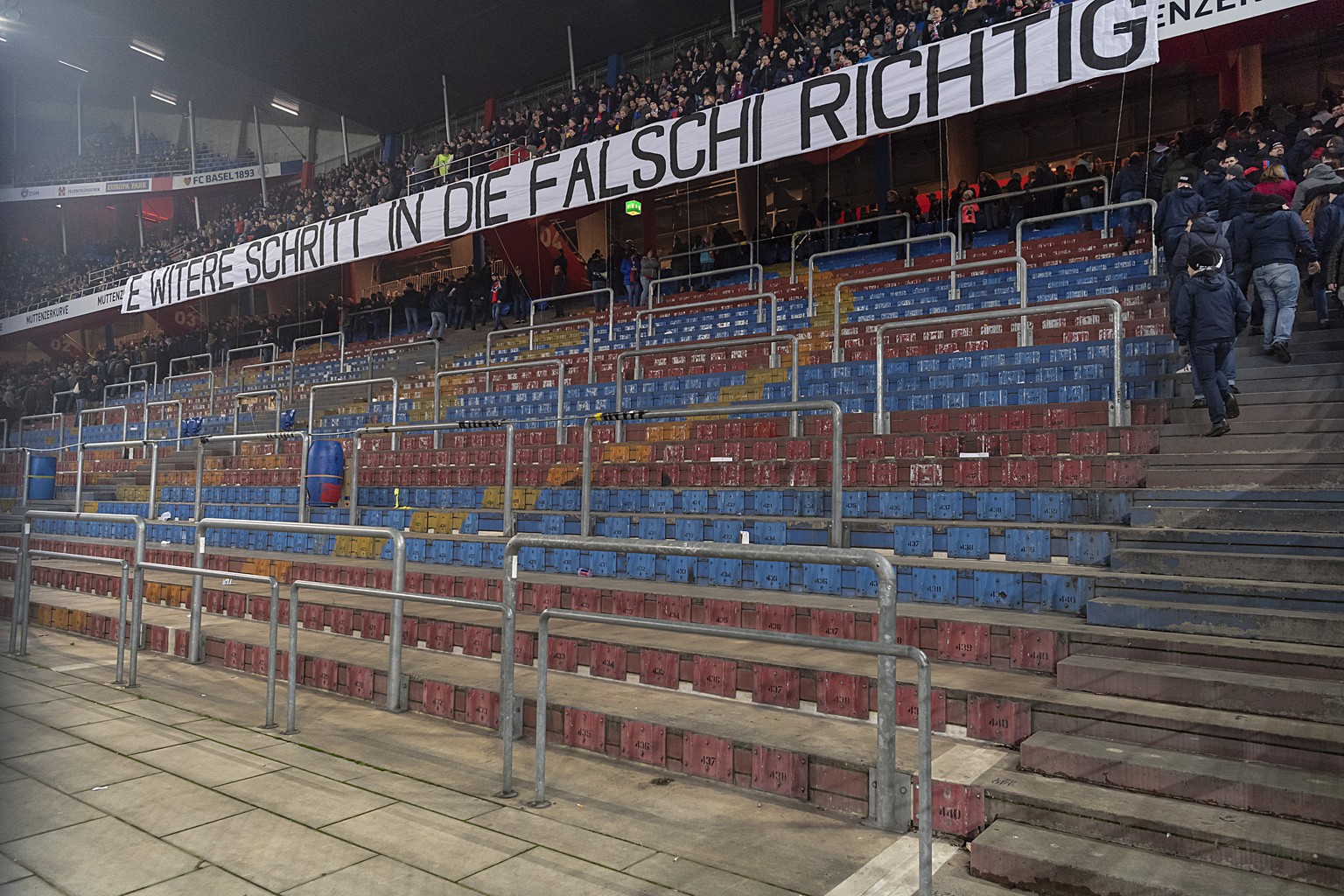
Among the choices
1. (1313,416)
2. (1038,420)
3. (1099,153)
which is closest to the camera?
(1313,416)

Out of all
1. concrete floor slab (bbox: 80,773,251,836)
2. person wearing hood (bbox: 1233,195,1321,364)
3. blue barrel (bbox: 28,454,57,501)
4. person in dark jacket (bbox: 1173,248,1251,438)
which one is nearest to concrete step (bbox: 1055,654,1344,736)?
person in dark jacket (bbox: 1173,248,1251,438)

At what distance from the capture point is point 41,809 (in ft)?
12.5

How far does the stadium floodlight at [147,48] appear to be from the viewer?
25.7m

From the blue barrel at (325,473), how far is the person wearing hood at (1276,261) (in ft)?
33.7

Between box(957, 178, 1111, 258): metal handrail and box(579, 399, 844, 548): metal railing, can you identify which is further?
box(957, 178, 1111, 258): metal handrail

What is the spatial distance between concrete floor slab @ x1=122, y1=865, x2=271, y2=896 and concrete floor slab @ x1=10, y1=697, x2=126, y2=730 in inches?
104

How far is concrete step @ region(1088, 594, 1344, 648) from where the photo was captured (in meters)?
4.11

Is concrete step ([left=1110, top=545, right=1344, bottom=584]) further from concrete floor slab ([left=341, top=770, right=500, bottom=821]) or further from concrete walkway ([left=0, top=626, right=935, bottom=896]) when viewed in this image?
concrete floor slab ([left=341, top=770, right=500, bottom=821])

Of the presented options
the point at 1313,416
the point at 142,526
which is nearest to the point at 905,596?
the point at 1313,416

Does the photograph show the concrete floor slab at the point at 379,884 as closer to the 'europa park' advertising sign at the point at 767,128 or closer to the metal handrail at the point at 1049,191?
the 'europa park' advertising sign at the point at 767,128

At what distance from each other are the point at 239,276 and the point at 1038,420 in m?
15.6

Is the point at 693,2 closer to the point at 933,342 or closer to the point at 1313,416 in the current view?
the point at 933,342

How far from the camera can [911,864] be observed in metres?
3.13

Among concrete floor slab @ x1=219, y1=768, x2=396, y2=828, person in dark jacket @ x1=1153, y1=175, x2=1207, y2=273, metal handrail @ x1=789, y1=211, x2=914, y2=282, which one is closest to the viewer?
concrete floor slab @ x1=219, y1=768, x2=396, y2=828
